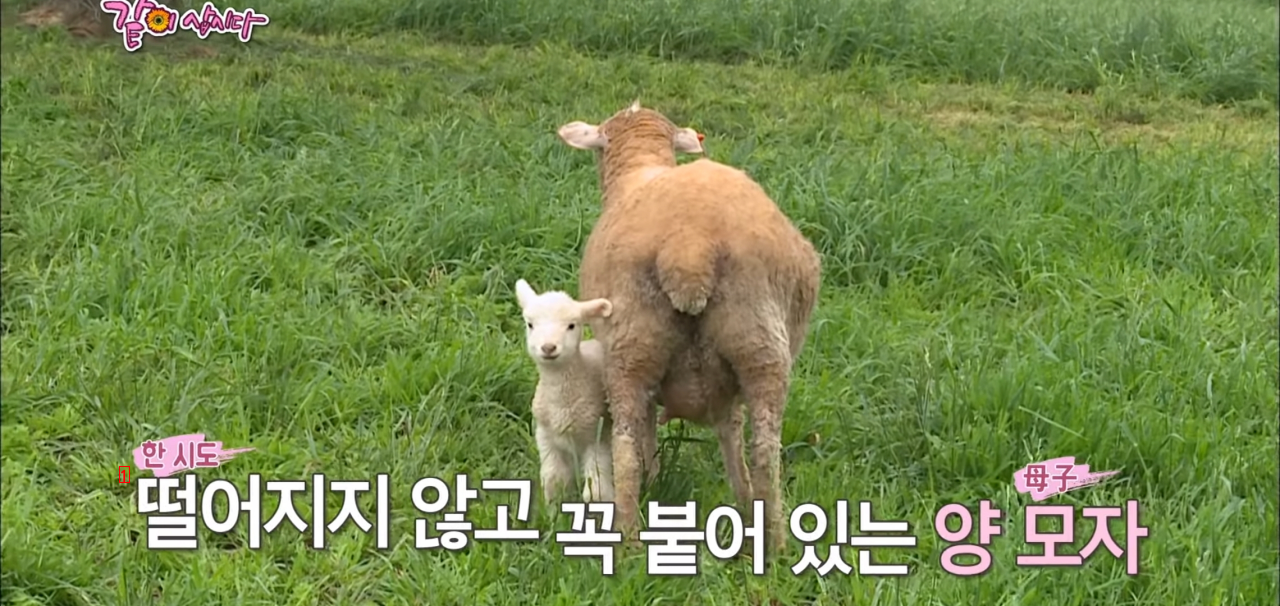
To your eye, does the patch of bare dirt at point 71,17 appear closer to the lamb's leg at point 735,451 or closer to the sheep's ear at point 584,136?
the sheep's ear at point 584,136

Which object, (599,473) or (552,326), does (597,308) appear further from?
(599,473)

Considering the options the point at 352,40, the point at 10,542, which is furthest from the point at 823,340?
the point at 352,40

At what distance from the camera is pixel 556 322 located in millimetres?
2932

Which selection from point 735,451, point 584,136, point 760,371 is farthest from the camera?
point 584,136

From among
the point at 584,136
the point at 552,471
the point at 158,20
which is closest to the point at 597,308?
the point at 552,471

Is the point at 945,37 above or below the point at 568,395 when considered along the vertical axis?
above

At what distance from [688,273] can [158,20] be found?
5.73 ft

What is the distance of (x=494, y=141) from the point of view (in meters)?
5.60

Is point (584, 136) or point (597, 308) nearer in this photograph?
point (597, 308)

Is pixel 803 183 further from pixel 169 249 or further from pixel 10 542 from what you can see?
pixel 10 542

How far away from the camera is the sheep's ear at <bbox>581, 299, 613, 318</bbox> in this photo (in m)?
2.90

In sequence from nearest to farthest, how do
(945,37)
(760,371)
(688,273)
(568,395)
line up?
(688,273) < (760,371) < (568,395) < (945,37)

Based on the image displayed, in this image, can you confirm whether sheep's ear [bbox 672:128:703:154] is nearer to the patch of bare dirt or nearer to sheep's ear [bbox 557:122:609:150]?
sheep's ear [bbox 557:122:609:150]

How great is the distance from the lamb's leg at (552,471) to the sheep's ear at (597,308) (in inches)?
16.0
